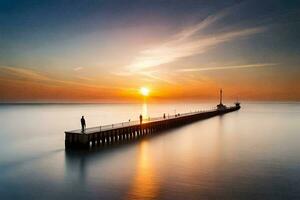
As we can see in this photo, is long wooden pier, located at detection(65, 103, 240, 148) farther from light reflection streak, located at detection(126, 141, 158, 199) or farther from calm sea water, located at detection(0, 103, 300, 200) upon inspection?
light reflection streak, located at detection(126, 141, 158, 199)

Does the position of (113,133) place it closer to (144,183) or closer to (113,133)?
(113,133)

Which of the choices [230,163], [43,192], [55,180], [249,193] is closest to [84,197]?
[43,192]

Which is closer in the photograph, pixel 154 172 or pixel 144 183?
pixel 144 183

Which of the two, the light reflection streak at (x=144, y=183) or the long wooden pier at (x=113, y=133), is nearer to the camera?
the light reflection streak at (x=144, y=183)

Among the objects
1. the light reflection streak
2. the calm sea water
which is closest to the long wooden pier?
the calm sea water

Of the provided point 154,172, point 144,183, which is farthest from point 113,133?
point 144,183

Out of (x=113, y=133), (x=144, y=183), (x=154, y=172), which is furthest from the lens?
(x=113, y=133)

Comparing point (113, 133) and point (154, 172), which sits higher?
point (113, 133)

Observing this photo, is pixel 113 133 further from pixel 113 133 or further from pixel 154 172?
pixel 154 172

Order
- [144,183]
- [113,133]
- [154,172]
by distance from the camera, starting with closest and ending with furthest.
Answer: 1. [144,183]
2. [154,172]
3. [113,133]

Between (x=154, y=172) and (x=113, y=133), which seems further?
(x=113, y=133)

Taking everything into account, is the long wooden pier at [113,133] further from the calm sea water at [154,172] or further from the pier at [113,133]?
the calm sea water at [154,172]

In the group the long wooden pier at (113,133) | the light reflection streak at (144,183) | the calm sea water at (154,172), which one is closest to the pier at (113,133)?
the long wooden pier at (113,133)

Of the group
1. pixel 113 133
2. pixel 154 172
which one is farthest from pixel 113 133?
pixel 154 172
